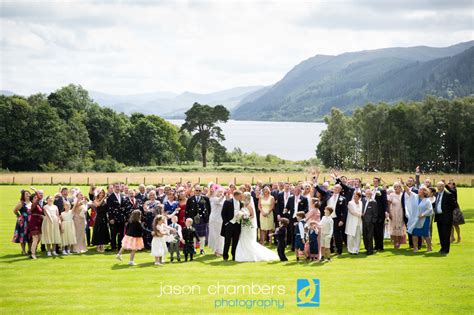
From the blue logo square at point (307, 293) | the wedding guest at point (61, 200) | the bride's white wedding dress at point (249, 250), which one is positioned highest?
the wedding guest at point (61, 200)

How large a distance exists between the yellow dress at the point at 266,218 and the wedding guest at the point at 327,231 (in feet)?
9.91

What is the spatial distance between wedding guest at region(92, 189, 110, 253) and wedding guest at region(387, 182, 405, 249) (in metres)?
8.94

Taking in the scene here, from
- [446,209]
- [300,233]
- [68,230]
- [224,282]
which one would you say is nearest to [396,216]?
[446,209]

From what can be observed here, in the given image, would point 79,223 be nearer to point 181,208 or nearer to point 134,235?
point 134,235

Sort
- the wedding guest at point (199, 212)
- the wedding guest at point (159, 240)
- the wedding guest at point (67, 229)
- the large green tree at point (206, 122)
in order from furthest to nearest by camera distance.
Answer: the large green tree at point (206, 122) < the wedding guest at point (199, 212) < the wedding guest at point (67, 229) < the wedding guest at point (159, 240)

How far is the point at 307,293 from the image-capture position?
11.9 meters

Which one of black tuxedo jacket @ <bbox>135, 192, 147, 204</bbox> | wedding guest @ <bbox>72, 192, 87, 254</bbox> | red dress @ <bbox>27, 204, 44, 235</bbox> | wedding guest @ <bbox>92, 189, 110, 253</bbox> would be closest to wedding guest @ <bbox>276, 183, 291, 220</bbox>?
black tuxedo jacket @ <bbox>135, 192, 147, 204</bbox>

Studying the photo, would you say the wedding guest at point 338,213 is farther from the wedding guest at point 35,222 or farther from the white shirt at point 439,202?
the wedding guest at point 35,222

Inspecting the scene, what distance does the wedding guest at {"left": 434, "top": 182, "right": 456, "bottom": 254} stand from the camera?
1697 cm

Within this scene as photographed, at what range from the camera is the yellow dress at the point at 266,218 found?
18.3 m

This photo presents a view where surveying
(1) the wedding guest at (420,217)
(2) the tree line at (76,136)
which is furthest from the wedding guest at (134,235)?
(2) the tree line at (76,136)

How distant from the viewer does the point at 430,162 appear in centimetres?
7862

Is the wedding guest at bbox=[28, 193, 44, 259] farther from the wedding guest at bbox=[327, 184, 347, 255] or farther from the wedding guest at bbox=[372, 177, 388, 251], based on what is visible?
the wedding guest at bbox=[372, 177, 388, 251]

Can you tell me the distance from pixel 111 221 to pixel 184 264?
3141 millimetres
